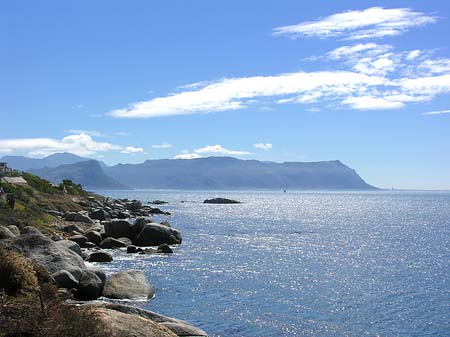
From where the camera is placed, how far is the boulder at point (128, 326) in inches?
531

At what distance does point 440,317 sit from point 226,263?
70.9ft

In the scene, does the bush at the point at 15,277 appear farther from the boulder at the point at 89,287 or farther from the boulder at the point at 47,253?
the boulder at the point at 47,253

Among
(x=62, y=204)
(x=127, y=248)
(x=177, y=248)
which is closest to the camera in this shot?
(x=127, y=248)

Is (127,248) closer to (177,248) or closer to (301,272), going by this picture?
(177,248)

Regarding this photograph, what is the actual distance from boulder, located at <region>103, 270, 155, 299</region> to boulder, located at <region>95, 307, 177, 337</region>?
15363 mm

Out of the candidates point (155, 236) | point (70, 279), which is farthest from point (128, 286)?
point (155, 236)

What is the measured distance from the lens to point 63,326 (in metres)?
10.8

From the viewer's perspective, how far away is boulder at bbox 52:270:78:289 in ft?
89.8

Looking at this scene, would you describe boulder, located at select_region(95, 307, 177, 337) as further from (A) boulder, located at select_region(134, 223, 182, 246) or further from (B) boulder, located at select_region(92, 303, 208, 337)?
(A) boulder, located at select_region(134, 223, 182, 246)

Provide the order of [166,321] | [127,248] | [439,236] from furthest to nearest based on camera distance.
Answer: [439,236] < [127,248] < [166,321]

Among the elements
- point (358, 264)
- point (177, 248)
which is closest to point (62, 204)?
point (177, 248)

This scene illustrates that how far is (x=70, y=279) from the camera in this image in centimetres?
2783

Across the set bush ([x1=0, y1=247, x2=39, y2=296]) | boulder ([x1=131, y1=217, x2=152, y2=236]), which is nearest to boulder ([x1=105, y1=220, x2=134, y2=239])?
boulder ([x1=131, y1=217, x2=152, y2=236])

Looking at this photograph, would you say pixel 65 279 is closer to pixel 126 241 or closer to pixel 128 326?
pixel 128 326
